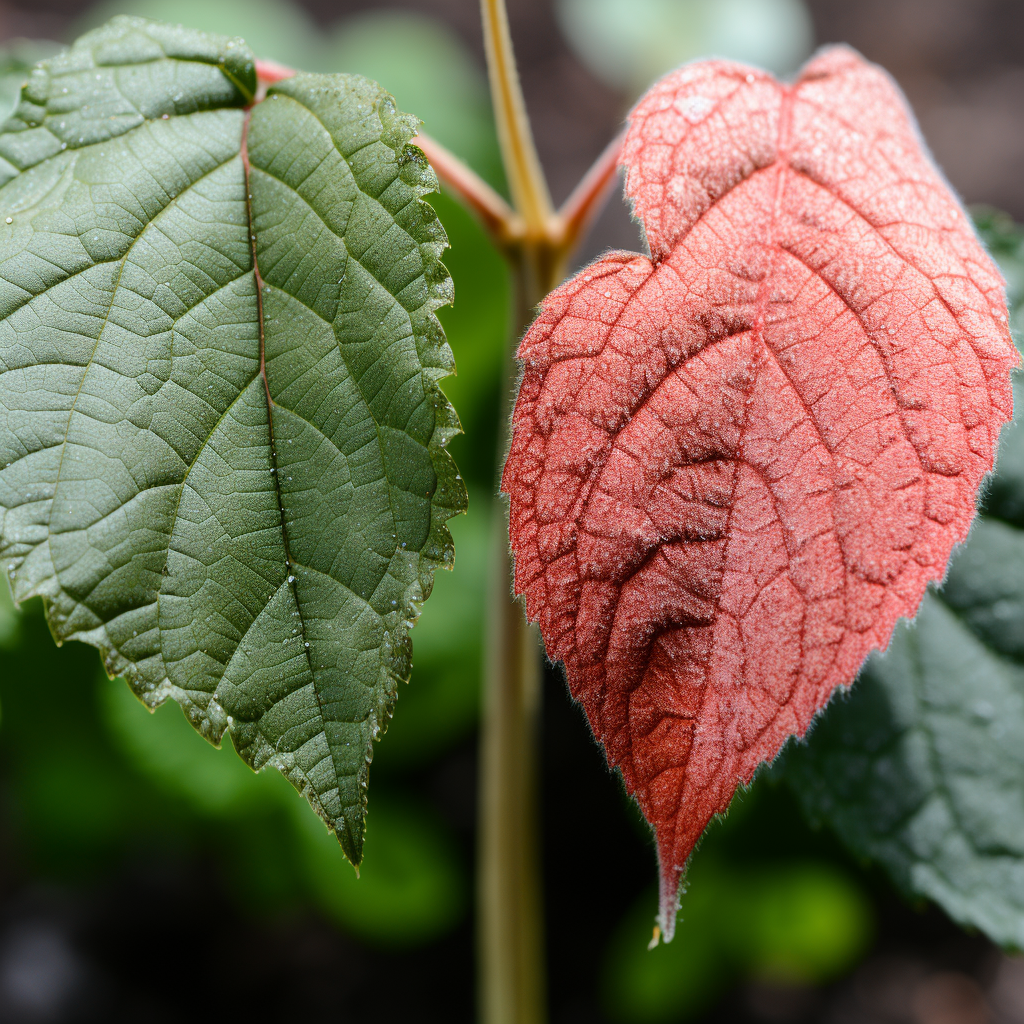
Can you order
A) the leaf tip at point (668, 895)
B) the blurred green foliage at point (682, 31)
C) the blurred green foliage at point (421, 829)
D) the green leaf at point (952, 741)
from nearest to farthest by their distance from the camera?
1. the leaf tip at point (668, 895)
2. the green leaf at point (952, 741)
3. the blurred green foliage at point (421, 829)
4. the blurred green foliage at point (682, 31)

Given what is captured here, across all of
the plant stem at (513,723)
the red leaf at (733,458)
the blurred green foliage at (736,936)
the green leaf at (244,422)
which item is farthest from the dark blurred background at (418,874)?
the red leaf at (733,458)

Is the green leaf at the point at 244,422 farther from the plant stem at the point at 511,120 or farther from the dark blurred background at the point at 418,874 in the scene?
the dark blurred background at the point at 418,874

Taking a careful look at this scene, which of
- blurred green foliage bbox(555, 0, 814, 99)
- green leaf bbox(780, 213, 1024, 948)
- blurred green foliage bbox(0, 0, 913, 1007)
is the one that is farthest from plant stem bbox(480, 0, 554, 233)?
blurred green foliage bbox(555, 0, 814, 99)

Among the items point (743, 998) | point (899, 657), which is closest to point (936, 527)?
point (899, 657)

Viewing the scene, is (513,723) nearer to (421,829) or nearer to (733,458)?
(733,458)

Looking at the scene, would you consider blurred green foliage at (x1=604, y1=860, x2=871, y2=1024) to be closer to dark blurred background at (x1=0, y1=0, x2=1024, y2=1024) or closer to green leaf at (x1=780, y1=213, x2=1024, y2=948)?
dark blurred background at (x1=0, y1=0, x2=1024, y2=1024)

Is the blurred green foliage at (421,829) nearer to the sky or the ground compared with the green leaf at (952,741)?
nearer to the ground

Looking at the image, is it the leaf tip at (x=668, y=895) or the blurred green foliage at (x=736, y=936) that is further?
the blurred green foliage at (x=736, y=936)
